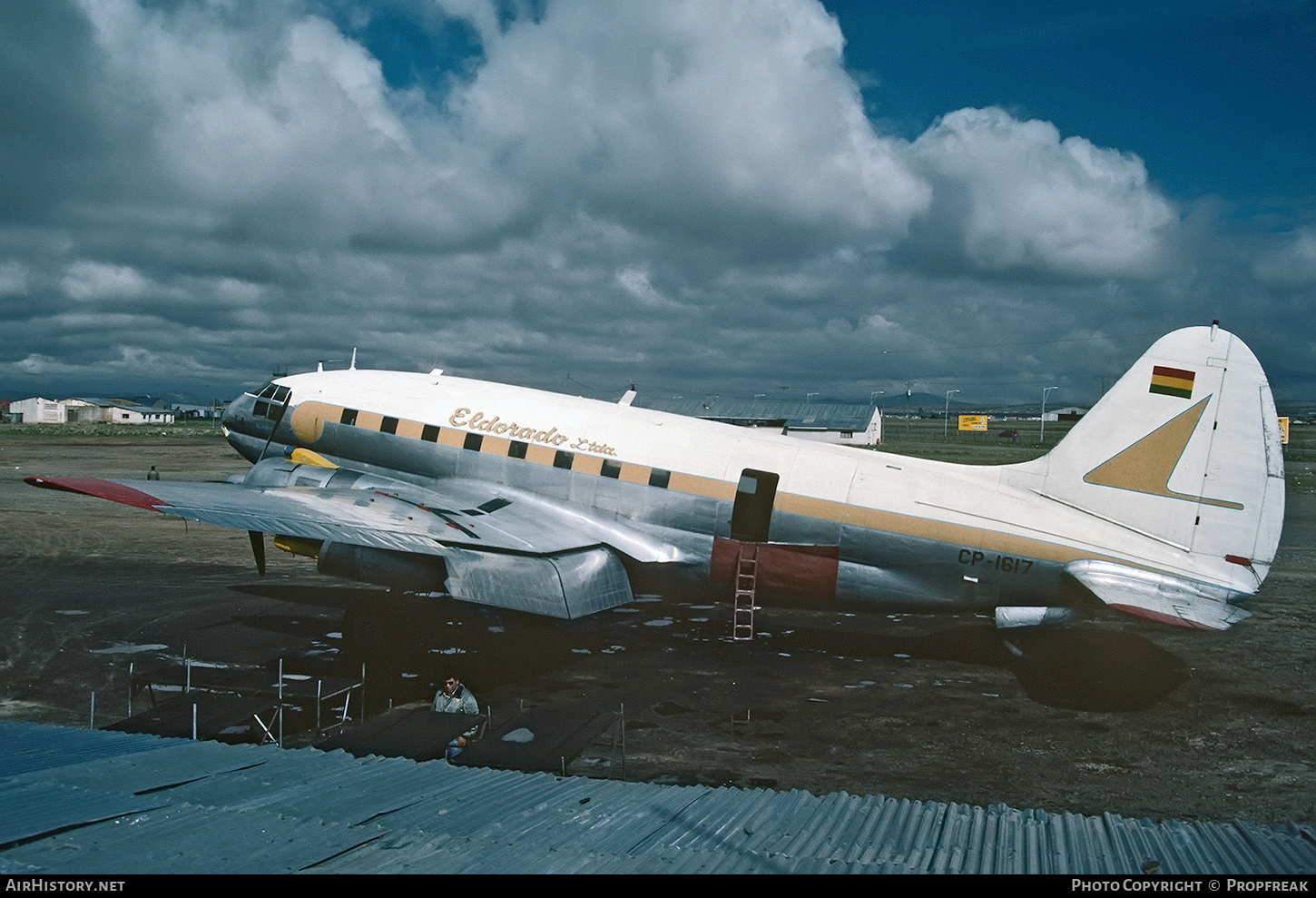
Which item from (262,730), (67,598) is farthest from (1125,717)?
(67,598)

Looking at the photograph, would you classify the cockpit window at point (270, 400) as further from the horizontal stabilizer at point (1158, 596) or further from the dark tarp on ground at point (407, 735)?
the horizontal stabilizer at point (1158, 596)

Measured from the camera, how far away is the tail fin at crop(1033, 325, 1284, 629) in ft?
44.0

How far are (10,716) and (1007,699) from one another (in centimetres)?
1542

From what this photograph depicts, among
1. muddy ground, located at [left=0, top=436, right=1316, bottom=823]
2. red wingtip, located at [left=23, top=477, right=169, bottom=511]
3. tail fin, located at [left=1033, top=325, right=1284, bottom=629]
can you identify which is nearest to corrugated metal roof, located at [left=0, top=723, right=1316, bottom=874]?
muddy ground, located at [left=0, top=436, right=1316, bottom=823]

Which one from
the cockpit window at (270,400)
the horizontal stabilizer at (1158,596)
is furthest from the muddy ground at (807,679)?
the cockpit window at (270,400)

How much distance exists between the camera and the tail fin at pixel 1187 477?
44.0 ft

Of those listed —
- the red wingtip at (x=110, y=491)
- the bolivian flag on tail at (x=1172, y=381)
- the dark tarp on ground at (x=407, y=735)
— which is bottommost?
the dark tarp on ground at (x=407, y=735)

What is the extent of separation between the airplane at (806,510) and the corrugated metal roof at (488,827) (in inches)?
290

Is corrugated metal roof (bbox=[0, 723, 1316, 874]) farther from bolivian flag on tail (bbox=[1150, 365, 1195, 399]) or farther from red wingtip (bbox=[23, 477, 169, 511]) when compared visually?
bolivian flag on tail (bbox=[1150, 365, 1195, 399])

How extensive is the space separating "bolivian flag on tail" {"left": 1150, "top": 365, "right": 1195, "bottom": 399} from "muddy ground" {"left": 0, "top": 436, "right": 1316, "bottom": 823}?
17.2 ft

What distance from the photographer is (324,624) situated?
56.9ft

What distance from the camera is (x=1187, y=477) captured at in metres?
13.9

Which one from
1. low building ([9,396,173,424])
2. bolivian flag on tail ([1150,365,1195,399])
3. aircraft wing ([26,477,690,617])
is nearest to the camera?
aircraft wing ([26,477,690,617])

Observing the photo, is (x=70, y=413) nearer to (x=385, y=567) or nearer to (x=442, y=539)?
(x=385, y=567)
